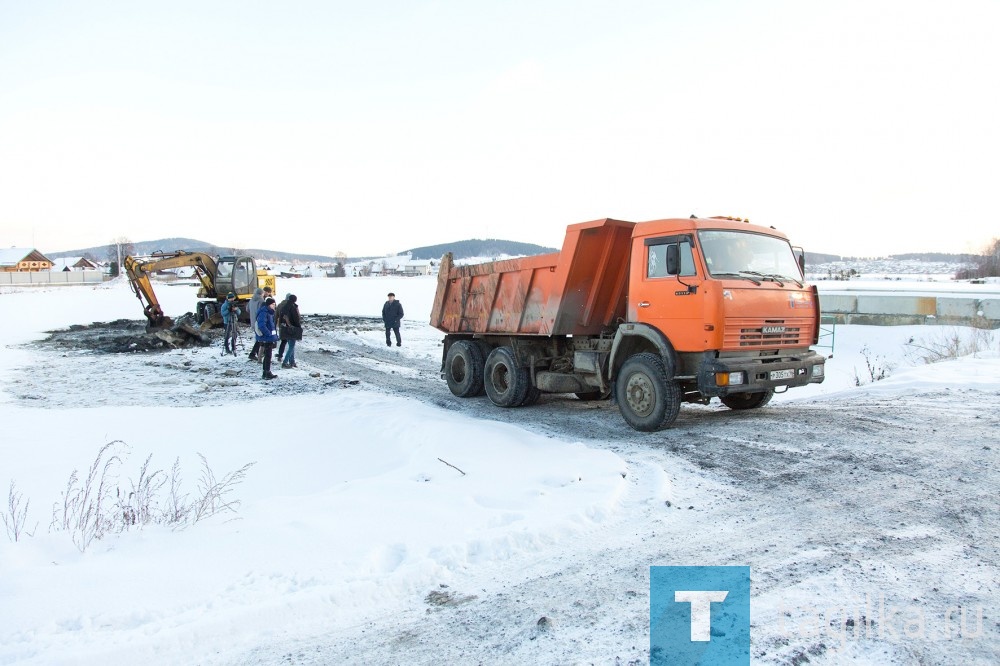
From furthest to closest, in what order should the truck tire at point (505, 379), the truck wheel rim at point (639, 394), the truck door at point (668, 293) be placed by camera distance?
the truck tire at point (505, 379), the truck wheel rim at point (639, 394), the truck door at point (668, 293)

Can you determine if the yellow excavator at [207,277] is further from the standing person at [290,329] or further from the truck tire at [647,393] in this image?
the truck tire at [647,393]

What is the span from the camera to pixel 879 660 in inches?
108

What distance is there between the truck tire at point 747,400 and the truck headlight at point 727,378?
1969mm

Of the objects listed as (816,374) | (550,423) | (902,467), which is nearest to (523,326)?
(550,423)

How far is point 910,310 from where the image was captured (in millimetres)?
20344

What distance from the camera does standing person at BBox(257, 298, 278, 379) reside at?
13.0 metres

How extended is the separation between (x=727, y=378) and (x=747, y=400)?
91.6 inches

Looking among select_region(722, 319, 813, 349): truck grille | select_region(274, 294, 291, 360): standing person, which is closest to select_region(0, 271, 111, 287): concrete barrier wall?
select_region(274, 294, 291, 360): standing person

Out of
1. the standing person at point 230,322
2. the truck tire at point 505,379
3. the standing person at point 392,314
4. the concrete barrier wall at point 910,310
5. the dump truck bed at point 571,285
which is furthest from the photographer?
the standing person at point 392,314

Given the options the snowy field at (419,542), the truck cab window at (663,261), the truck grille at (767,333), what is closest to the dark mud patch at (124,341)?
the snowy field at (419,542)

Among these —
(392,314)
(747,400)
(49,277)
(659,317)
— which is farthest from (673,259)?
(49,277)

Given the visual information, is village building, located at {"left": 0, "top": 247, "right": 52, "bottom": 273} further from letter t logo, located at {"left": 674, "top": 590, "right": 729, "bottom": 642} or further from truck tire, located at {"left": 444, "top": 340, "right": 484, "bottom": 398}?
letter t logo, located at {"left": 674, "top": 590, "right": 729, "bottom": 642}

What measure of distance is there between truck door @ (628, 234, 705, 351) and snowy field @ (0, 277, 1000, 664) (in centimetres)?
129

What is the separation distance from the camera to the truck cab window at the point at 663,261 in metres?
7.34
